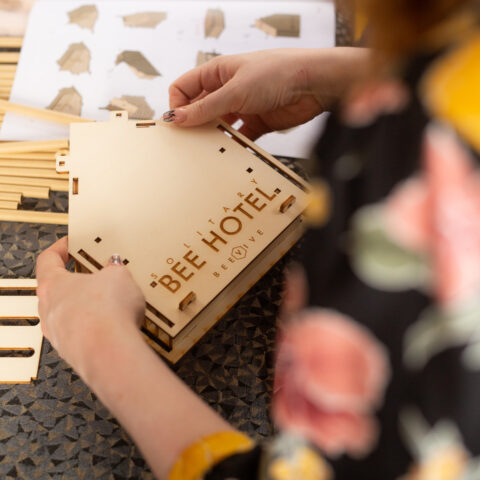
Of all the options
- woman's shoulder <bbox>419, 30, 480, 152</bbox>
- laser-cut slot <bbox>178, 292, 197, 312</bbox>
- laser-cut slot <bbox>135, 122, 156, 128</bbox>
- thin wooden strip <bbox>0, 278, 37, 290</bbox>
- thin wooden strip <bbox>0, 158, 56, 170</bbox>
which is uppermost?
woman's shoulder <bbox>419, 30, 480, 152</bbox>

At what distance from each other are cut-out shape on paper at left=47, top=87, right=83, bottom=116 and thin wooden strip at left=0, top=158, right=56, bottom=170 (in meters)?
0.12

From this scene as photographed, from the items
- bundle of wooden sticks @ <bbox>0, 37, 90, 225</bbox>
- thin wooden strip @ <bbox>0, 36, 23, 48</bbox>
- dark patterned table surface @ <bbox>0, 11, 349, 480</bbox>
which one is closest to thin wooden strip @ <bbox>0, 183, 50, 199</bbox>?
bundle of wooden sticks @ <bbox>0, 37, 90, 225</bbox>

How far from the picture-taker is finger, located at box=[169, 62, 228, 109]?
0.71 m

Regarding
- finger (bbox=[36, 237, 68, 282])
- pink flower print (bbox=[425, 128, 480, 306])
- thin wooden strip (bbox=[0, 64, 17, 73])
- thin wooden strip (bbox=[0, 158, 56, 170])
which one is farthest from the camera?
thin wooden strip (bbox=[0, 64, 17, 73])

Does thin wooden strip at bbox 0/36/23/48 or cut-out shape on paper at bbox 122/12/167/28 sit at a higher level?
cut-out shape on paper at bbox 122/12/167/28

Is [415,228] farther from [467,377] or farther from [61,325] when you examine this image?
[61,325]

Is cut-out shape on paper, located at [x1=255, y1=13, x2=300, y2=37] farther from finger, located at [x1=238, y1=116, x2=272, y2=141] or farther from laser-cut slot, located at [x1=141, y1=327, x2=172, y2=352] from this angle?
laser-cut slot, located at [x1=141, y1=327, x2=172, y2=352]

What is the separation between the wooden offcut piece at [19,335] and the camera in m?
0.58

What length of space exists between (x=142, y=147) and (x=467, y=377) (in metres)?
0.47

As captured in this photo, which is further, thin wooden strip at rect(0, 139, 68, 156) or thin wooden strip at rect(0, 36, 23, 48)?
thin wooden strip at rect(0, 36, 23, 48)

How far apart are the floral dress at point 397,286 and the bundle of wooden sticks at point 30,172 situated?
19.2 inches

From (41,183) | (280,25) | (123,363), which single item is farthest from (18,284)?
(280,25)

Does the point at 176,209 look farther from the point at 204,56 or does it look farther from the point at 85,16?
the point at 85,16

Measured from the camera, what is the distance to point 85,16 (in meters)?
0.93
